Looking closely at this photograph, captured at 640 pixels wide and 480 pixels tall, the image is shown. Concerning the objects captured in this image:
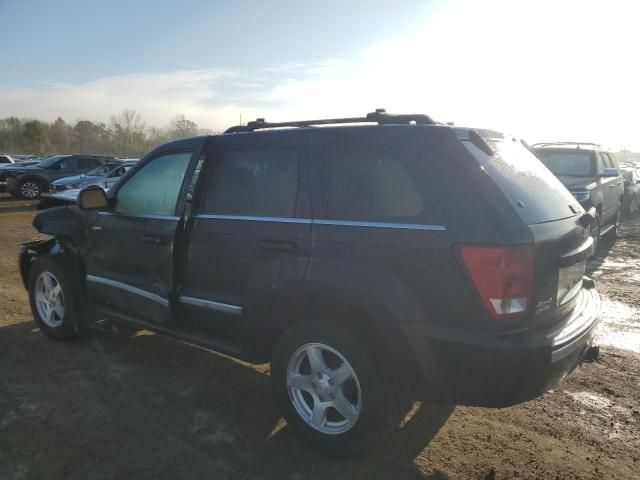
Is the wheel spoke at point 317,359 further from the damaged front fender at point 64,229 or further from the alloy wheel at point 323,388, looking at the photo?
the damaged front fender at point 64,229

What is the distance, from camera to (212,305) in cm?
332

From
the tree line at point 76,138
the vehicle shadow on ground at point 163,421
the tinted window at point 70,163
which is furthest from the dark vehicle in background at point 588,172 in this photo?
the tree line at point 76,138

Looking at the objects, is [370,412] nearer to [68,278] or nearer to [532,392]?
[532,392]

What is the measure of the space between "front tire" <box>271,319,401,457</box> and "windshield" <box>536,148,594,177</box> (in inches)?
298

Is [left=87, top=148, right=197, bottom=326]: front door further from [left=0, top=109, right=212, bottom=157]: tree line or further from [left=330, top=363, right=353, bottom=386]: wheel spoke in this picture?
[left=0, top=109, right=212, bottom=157]: tree line

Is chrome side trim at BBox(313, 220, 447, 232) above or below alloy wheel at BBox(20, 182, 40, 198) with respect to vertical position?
above

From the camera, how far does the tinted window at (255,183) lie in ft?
10.1

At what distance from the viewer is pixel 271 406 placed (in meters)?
3.48

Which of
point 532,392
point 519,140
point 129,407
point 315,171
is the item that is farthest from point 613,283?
point 129,407

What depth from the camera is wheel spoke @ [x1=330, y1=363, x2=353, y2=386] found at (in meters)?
2.78

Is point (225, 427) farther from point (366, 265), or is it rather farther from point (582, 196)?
point (582, 196)

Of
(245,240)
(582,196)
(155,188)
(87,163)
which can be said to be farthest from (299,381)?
(87,163)

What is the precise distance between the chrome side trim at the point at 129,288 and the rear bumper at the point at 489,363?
1982mm

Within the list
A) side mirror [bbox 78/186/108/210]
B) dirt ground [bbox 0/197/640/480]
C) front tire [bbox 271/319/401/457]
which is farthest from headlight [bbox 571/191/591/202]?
side mirror [bbox 78/186/108/210]
